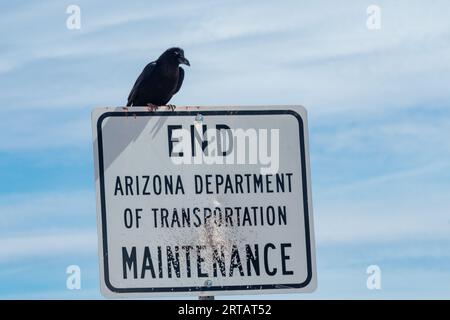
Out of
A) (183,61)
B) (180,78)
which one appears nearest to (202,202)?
(183,61)

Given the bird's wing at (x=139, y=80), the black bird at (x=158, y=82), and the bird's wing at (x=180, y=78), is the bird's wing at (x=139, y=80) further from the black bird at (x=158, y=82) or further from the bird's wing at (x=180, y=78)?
the bird's wing at (x=180, y=78)

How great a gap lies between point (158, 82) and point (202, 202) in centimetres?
764

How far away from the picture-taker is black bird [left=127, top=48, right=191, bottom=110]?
1103 cm

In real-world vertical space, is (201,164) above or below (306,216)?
above

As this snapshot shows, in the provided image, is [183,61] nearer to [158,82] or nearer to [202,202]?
[158,82]

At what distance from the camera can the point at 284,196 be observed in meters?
3.79

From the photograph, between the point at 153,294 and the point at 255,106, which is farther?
the point at 255,106

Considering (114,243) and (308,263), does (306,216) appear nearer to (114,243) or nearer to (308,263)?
(308,263)

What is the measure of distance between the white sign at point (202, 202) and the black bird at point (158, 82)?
7.20 m

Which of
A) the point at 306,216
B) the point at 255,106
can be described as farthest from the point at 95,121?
the point at 306,216

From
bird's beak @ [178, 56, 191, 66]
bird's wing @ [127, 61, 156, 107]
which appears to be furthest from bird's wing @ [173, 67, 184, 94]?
bird's wing @ [127, 61, 156, 107]

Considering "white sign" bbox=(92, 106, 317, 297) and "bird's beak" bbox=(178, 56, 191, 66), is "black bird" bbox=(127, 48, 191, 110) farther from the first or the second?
"white sign" bbox=(92, 106, 317, 297)

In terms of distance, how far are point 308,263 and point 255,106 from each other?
0.72 m
